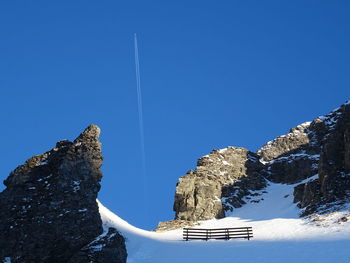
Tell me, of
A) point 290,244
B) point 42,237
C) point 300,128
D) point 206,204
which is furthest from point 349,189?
point 300,128

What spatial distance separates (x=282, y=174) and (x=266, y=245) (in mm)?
48954

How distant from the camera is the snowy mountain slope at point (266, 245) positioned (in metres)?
34.1

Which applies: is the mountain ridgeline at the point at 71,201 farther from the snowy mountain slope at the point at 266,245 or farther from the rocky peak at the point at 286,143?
the rocky peak at the point at 286,143

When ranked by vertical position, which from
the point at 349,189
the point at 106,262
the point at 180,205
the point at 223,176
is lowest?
the point at 106,262

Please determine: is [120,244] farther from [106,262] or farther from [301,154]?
[301,154]

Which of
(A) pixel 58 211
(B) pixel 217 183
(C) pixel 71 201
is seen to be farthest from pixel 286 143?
(A) pixel 58 211

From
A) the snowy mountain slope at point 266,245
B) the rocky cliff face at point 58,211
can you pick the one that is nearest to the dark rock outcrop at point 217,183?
the snowy mountain slope at point 266,245

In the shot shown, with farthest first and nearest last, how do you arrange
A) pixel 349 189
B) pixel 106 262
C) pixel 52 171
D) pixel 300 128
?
pixel 300 128 → pixel 349 189 → pixel 52 171 → pixel 106 262

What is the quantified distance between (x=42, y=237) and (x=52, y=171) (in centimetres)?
633

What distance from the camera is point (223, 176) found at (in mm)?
83625

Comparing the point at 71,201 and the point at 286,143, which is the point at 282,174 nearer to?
the point at 286,143

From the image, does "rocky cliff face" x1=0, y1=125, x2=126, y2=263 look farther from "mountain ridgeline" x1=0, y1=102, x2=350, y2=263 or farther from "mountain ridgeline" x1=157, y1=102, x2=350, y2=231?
"mountain ridgeline" x1=157, y1=102, x2=350, y2=231

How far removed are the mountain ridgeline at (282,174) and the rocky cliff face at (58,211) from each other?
94.2 feet

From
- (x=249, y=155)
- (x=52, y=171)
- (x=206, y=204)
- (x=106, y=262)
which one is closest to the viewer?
(x=106, y=262)
